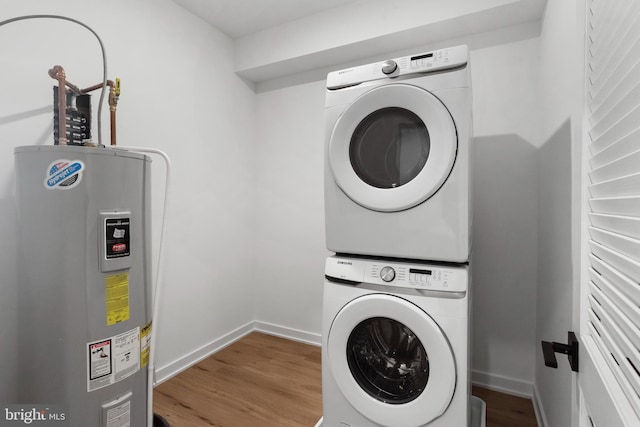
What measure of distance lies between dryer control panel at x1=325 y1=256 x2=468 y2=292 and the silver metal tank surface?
91cm

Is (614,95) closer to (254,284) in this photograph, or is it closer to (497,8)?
(497,8)

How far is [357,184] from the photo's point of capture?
4.87 feet

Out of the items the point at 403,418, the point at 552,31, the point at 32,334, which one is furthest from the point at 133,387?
the point at 552,31

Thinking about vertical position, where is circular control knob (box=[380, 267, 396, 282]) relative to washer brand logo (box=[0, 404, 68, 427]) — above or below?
above

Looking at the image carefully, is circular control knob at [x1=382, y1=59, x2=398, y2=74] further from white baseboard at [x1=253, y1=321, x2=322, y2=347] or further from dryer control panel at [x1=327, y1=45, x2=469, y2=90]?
white baseboard at [x1=253, y1=321, x2=322, y2=347]

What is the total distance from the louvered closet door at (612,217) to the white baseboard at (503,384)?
1.31 m

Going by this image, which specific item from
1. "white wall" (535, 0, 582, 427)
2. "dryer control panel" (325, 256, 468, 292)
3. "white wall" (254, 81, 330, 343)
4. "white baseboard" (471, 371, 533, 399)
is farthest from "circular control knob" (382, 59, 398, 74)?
"white baseboard" (471, 371, 533, 399)

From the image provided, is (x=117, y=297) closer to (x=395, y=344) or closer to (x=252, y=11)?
(x=395, y=344)

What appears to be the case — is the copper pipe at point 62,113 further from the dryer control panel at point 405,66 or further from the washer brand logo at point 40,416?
the dryer control panel at point 405,66

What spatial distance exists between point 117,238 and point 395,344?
4.06 ft

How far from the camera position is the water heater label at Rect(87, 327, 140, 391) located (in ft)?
3.73

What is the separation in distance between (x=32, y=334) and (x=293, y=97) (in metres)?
2.19

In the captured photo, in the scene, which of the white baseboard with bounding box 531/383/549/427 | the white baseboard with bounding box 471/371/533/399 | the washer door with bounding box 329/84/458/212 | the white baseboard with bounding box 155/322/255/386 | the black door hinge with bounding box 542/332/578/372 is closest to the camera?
the black door hinge with bounding box 542/332/578/372

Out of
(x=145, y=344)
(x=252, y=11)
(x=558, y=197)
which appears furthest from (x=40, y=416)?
(x=252, y=11)
